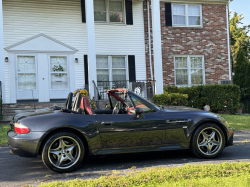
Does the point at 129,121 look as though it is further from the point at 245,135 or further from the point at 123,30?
the point at 123,30

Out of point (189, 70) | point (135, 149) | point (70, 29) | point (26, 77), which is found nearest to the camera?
point (135, 149)

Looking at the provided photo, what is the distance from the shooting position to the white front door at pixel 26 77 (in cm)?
1284

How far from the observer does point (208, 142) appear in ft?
16.9

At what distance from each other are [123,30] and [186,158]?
10.4 meters

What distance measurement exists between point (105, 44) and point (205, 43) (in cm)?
569

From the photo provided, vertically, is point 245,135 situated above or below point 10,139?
below

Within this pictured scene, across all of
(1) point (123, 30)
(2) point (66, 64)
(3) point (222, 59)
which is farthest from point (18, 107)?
(3) point (222, 59)

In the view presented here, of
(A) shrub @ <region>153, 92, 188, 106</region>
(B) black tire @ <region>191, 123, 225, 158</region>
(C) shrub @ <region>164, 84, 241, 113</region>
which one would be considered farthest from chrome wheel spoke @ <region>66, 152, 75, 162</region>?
(C) shrub @ <region>164, 84, 241, 113</region>

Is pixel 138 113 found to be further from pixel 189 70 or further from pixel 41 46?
pixel 189 70

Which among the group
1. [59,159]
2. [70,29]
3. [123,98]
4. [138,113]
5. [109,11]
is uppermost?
[109,11]

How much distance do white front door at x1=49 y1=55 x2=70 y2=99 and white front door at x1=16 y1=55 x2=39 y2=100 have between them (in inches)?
28.7

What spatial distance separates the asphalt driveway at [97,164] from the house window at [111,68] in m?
8.52

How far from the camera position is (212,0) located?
1568cm

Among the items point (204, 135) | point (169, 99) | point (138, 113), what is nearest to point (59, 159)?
point (138, 113)
